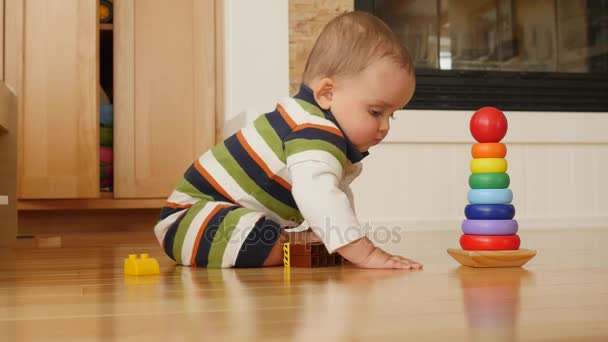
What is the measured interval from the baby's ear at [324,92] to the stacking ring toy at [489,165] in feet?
0.78

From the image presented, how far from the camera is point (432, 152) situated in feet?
7.56

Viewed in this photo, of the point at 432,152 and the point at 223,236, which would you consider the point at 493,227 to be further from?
the point at 432,152

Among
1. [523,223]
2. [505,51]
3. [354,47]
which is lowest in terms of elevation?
[523,223]

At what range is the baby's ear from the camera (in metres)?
1.12

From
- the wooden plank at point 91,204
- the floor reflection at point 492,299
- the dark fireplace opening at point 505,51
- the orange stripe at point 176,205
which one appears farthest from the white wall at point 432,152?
the floor reflection at point 492,299

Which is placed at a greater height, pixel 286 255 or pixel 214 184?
pixel 214 184

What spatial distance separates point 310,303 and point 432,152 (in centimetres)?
168

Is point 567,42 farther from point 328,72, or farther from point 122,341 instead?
point 122,341

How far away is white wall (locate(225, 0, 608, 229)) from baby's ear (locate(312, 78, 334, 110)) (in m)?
1.03

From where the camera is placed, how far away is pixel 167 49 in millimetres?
2350

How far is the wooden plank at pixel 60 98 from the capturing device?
2229 millimetres

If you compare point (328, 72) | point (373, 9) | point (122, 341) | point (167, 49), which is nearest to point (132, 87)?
point (167, 49)

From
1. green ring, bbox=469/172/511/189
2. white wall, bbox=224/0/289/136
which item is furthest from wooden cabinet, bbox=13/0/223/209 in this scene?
green ring, bbox=469/172/511/189

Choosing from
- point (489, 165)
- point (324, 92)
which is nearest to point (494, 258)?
point (489, 165)
